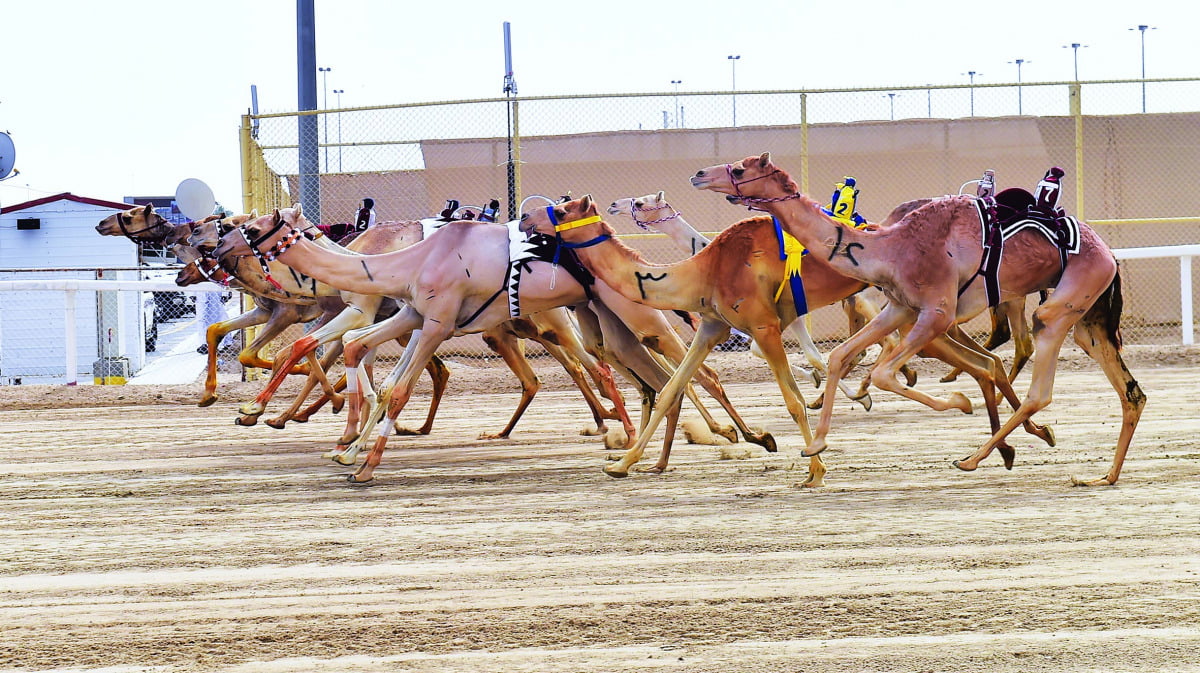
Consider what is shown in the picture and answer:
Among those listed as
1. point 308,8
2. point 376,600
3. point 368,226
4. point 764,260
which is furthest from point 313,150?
point 376,600

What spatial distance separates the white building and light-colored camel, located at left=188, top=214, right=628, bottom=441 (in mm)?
8218

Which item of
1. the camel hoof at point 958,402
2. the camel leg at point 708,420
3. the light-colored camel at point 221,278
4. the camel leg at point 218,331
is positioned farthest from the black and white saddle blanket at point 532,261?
the camel leg at point 218,331

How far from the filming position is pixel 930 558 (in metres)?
6.50

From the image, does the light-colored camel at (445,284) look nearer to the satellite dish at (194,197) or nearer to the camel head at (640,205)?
the camel head at (640,205)

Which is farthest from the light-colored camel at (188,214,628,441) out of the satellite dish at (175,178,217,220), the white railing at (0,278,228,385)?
the satellite dish at (175,178,217,220)

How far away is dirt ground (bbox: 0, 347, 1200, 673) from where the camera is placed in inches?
203

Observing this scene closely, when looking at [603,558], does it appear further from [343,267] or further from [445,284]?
[343,267]

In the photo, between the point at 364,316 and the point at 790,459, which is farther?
the point at 364,316

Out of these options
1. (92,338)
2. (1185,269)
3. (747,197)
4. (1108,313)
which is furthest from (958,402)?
(92,338)

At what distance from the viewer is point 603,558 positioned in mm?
6695

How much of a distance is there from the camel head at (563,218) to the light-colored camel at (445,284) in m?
0.52

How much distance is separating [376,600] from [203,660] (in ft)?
3.23

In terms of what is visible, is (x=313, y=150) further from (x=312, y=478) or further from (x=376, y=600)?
(x=376, y=600)

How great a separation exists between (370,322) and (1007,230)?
5.34 m
